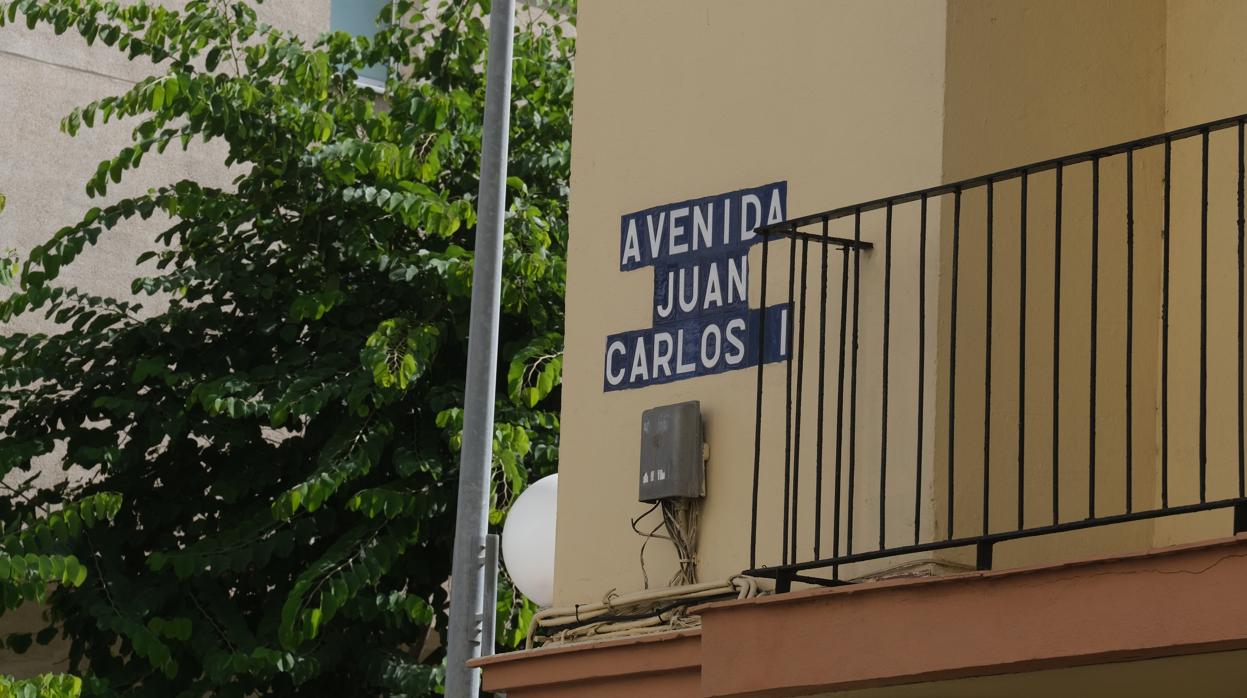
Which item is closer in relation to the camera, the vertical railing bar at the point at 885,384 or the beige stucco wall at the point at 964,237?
the vertical railing bar at the point at 885,384

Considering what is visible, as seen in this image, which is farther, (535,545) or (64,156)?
(64,156)

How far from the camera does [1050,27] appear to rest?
26.2 feet

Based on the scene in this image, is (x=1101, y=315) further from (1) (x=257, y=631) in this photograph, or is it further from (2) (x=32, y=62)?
(2) (x=32, y=62)

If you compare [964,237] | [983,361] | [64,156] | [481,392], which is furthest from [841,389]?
[64,156]

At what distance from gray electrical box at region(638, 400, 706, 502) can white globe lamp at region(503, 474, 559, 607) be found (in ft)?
2.10

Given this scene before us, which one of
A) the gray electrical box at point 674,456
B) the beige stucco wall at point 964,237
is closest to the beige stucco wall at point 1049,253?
the beige stucco wall at point 964,237

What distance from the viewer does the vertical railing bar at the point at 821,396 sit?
729 centimetres

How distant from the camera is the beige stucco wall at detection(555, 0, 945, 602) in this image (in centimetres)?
784

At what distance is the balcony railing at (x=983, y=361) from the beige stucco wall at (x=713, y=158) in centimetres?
6

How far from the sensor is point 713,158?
27.9ft

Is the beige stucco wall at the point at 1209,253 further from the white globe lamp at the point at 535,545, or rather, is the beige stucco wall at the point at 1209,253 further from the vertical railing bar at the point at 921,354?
the white globe lamp at the point at 535,545

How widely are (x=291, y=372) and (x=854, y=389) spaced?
18.6ft

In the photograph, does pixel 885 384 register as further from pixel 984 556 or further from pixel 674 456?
pixel 674 456

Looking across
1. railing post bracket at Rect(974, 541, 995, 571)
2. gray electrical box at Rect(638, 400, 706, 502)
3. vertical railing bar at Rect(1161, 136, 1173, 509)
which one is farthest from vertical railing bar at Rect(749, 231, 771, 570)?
vertical railing bar at Rect(1161, 136, 1173, 509)
